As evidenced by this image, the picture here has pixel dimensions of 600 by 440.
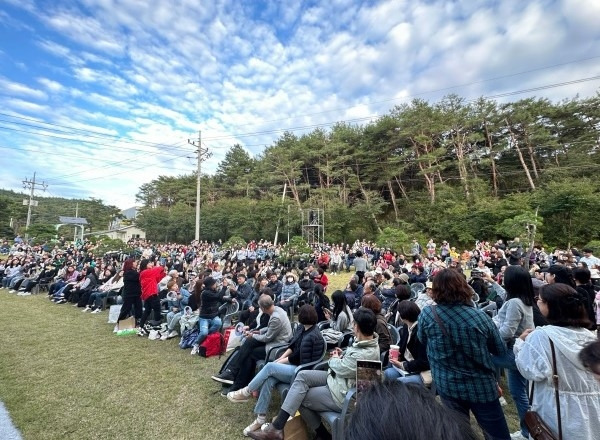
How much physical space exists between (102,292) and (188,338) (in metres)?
4.33

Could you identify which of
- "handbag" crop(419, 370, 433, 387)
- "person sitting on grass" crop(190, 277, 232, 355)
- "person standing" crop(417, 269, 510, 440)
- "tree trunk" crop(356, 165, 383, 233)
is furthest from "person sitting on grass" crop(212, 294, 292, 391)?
"tree trunk" crop(356, 165, 383, 233)

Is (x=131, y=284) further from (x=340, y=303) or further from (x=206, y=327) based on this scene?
(x=340, y=303)

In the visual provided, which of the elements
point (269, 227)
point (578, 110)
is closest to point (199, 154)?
point (269, 227)

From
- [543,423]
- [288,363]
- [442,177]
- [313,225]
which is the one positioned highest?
[442,177]

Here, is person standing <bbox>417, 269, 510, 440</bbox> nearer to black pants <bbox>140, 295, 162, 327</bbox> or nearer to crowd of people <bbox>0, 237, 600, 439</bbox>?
crowd of people <bbox>0, 237, 600, 439</bbox>

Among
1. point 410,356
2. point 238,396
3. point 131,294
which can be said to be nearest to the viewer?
point 410,356

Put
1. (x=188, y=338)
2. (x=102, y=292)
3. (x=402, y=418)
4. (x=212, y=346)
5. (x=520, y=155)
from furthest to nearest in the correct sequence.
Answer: (x=520, y=155)
(x=102, y=292)
(x=188, y=338)
(x=212, y=346)
(x=402, y=418)

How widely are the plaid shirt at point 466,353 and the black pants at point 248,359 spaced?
2150mm

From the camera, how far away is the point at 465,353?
181cm

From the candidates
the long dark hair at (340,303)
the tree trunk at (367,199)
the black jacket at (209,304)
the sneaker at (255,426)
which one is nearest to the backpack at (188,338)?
the black jacket at (209,304)

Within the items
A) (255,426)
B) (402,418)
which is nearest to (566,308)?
(402,418)

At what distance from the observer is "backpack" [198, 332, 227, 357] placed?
473 centimetres

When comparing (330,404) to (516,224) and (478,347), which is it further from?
(516,224)

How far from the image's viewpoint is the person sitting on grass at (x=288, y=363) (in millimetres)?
2822
